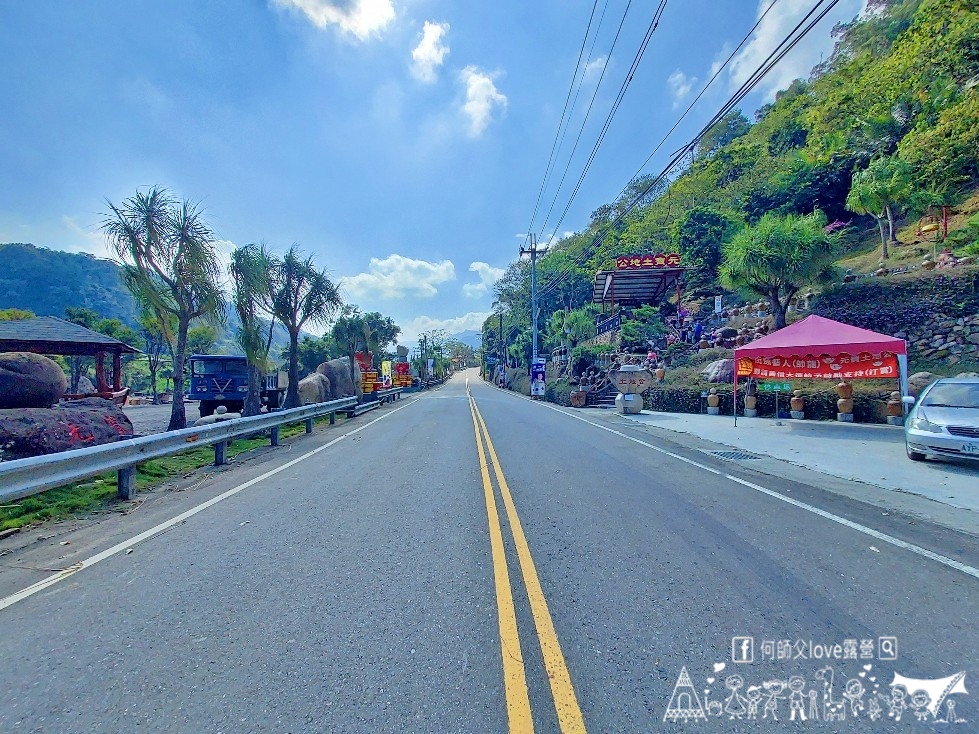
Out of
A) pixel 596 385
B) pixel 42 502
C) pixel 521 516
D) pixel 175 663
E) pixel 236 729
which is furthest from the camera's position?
pixel 596 385

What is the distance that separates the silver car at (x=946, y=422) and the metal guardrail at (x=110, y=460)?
12365 millimetres

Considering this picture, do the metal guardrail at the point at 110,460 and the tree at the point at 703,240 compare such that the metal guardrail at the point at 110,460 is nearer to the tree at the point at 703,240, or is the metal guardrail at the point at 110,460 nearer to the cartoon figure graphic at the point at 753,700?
the cartoon figure graphic at the point at 753,700

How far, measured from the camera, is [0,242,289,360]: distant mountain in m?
110

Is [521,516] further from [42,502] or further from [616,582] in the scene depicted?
[42,502]

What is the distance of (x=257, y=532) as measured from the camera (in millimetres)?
4941

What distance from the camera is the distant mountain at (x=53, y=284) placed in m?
110

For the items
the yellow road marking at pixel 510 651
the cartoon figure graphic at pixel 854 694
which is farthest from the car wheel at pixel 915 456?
the yellow road marking at pixel 510 651

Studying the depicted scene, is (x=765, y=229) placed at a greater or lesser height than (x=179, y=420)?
greater

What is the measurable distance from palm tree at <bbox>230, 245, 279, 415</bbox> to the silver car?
1604 centimetres

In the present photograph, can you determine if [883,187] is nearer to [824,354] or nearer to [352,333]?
[824,354]

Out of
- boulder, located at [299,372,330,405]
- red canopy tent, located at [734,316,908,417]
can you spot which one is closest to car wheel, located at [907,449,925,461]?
red canopy tent, located at [734,316,908,417]

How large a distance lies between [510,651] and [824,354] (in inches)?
536

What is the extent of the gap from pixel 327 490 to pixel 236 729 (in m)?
4.71

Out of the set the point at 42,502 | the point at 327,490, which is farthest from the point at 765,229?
the point at 42,502
